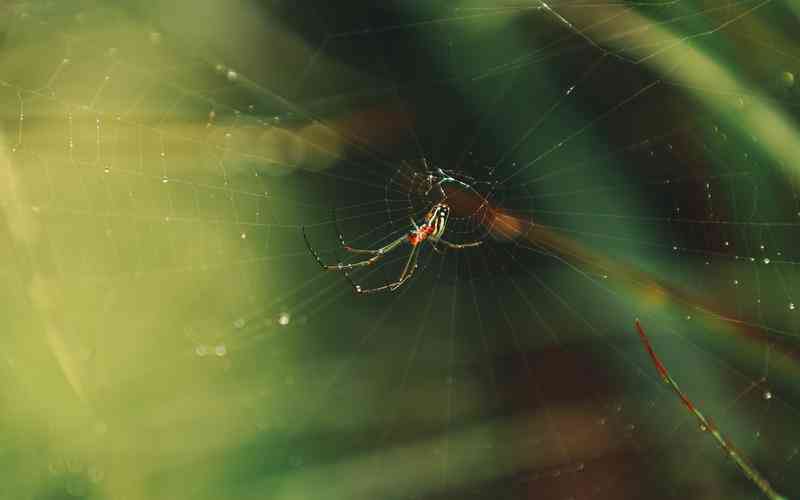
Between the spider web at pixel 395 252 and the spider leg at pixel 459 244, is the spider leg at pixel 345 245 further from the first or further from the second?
the spider leg at pixel 459 244

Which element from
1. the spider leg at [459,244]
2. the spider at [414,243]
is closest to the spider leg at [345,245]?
the spider at [414,243]

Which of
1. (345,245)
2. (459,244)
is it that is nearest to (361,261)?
(345,245)

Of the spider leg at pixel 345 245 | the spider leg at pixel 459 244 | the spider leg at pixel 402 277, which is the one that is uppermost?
the spider leg at pixel 345 245

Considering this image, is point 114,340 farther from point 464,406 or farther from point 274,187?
point 464,406

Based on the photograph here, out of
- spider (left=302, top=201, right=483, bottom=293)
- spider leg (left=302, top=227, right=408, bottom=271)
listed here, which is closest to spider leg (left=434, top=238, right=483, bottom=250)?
spider (left=302, top=201, right=483, bottom=293)

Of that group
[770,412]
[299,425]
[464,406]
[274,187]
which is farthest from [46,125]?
[770,412]

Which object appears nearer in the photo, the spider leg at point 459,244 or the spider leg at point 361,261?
the spider leg at point 361,261
